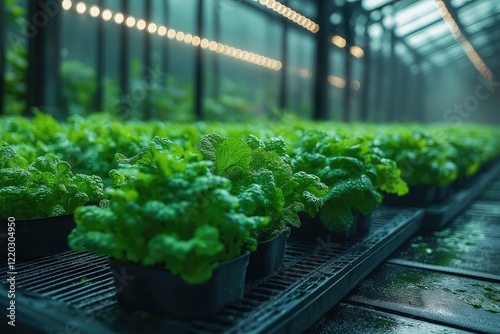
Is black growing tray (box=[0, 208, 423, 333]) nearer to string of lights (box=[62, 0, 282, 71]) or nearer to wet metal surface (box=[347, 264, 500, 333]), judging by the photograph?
wet metal surface (box=[347, 264, 500, 333])

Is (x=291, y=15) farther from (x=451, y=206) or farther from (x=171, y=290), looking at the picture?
(x=171, y=290)

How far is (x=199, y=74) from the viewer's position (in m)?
9.43

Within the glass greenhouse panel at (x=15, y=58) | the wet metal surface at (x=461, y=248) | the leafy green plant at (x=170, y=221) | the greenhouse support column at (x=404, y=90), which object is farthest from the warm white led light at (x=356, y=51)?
the leafy green plant at (x=170, y=221)

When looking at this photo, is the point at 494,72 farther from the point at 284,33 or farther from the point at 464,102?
the point at 284,33

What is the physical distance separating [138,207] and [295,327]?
32.4 inches

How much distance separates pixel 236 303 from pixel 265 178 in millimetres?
594

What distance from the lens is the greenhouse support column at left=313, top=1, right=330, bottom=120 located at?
13.6m

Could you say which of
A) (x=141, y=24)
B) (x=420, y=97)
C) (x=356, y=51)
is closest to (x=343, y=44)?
(x=356, y=51)

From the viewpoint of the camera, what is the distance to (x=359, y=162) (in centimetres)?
314

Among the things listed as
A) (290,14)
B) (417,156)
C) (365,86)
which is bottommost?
(417,156)

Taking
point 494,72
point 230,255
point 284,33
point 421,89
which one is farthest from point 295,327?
point 494,72

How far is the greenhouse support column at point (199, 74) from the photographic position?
30.9 ft

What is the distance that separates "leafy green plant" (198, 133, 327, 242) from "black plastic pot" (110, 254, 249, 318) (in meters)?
0.29

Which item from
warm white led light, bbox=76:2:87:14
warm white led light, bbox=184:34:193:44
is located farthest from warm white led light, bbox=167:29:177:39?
warm white led light, bbox=76:2:87:14
